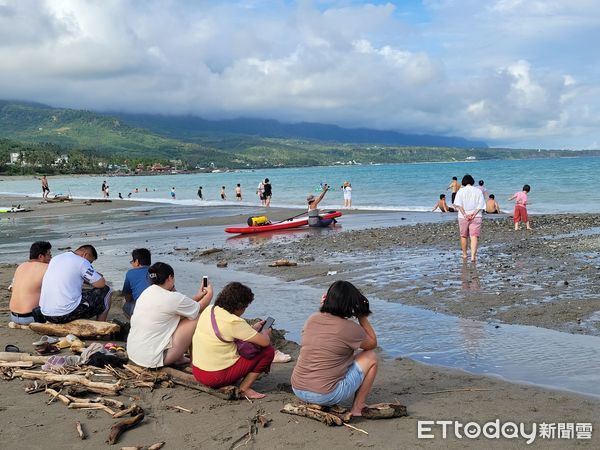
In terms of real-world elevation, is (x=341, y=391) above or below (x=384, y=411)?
above

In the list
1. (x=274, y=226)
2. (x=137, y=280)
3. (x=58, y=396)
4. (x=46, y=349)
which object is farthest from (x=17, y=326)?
(x=274, y=226)

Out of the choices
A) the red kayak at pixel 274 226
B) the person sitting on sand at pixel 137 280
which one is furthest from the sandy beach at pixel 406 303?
the red kayak at pixel 274 226

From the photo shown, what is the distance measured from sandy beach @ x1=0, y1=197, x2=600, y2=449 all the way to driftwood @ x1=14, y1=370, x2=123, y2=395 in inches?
5.7

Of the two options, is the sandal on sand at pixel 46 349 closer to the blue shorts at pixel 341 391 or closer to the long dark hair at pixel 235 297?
the long dark hair at pixel 235 297

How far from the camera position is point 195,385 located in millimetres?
6742

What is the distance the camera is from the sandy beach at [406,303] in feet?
18.4

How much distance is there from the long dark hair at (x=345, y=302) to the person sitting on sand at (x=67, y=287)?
4746 mm

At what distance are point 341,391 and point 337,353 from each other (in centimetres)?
38

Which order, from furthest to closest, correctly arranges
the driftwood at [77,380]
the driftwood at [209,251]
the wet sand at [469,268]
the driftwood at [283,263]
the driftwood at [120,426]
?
the driftwood at [209,251] < the driftwood at [283,263] < the wet sand at [469,268] < the driftwood at [77,380] < the driftwood at [120,426]

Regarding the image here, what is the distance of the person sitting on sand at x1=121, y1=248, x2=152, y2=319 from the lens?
8812mm

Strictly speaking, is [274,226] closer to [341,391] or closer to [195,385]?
[195,385]

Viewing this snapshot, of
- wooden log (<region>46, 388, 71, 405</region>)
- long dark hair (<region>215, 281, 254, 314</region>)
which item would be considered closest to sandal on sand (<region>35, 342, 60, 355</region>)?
wooden log (<region>46, 388, 71, 405</region>)

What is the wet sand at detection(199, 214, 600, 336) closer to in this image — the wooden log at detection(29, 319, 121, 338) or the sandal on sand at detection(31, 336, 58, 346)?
the wooden log at detection(29, 319, 121, 338)

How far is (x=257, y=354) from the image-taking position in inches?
254
